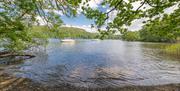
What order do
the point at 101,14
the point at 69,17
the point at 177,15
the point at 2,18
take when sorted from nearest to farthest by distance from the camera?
the point at 101,14 < the point at 177,15 < the point at 69,17 < the point at 2,18

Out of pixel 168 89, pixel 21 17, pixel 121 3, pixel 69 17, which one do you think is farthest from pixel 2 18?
pixel 168 89

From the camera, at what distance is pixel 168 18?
31.3 feet

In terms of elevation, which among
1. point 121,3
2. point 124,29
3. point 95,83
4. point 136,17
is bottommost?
point 95,83

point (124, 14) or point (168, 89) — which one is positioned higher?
point (124, 14)

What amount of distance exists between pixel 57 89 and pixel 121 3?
6.68 m

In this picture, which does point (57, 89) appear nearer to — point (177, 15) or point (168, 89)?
point (168, 89)

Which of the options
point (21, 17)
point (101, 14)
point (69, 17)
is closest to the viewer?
point (101, 14)

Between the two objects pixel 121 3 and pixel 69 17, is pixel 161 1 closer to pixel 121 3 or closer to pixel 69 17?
pixel 121 3

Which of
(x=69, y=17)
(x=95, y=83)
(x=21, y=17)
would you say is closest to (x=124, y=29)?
(x=69, y=17)

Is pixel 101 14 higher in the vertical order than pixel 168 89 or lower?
higher

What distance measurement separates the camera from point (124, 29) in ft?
28.8

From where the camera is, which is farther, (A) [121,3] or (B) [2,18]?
(B) [2,18]

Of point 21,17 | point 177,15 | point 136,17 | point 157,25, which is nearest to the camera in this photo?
point 136,17

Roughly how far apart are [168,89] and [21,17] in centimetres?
1163
